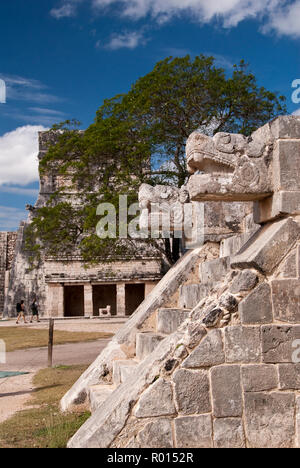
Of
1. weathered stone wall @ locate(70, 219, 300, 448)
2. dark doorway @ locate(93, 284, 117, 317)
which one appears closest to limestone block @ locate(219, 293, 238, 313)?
weathered stone wall @ locate(70, 219, 300, 448)

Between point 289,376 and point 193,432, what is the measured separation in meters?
0.87

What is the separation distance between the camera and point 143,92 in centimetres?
→ 1553

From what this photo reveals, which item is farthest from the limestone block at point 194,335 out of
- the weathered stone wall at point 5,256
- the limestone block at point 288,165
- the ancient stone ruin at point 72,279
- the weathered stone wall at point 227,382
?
the weathered stone wall at point 5,256

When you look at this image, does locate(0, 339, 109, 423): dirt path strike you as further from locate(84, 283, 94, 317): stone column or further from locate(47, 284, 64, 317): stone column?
locate(47, 284, 64, 317): stone column

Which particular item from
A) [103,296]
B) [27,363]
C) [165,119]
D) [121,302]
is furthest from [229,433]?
[103,296]

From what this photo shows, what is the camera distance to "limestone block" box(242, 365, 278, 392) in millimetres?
3924

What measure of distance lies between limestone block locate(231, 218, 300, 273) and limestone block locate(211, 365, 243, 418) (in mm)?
847

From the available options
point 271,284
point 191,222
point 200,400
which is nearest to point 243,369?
point 200,400

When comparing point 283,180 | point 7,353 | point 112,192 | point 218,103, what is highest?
point 218,103

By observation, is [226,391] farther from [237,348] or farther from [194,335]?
[194,335]

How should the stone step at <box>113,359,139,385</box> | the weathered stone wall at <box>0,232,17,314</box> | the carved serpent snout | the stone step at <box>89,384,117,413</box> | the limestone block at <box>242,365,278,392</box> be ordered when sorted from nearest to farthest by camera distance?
the limestone block at <box>242,365,278,392</box> < the carved serpent snout < the stone step at <box>89,384,117,413</box> < the stone step at <box>113,359,139,385</box> < the weathered stone wall at <box>0,232,17,314</box>

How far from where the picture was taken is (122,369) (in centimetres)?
543

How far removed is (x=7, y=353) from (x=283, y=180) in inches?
402
